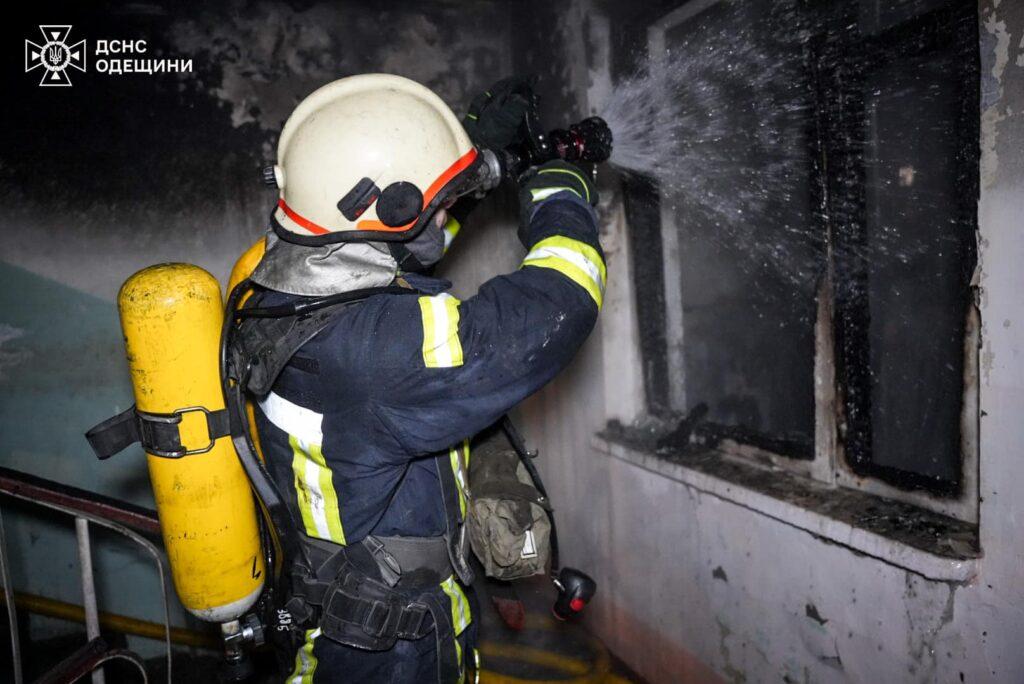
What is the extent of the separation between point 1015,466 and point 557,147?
4.76 ft

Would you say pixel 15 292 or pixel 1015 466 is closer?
pixel 1015 466

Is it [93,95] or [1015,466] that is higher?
[93,95]

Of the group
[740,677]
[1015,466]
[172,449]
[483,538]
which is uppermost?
[172,449]

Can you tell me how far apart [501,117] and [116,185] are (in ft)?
8.38

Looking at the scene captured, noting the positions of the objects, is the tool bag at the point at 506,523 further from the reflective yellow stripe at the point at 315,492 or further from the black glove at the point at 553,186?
the black glove at the point at 553,186

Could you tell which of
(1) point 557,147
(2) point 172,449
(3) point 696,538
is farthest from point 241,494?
(3) point 696,538

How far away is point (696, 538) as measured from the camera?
2658 millimetres

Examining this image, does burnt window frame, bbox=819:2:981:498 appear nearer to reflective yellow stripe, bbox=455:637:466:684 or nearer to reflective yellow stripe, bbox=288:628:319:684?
reflective yellow stripe, bbox=455:637:466:684

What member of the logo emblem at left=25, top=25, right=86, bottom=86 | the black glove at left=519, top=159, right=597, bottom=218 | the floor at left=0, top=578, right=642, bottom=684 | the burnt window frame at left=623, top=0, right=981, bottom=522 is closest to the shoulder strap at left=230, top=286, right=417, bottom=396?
the black glove at left=519, top=159, right=597, bottom=218

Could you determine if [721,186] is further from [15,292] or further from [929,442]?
[15,292]

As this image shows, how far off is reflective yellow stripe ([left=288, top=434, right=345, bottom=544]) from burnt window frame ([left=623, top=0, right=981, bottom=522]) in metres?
1.70

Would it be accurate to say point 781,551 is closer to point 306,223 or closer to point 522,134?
point 522,134

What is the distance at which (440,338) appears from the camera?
1382 mm

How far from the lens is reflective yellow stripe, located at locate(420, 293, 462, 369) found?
54.2 inches
